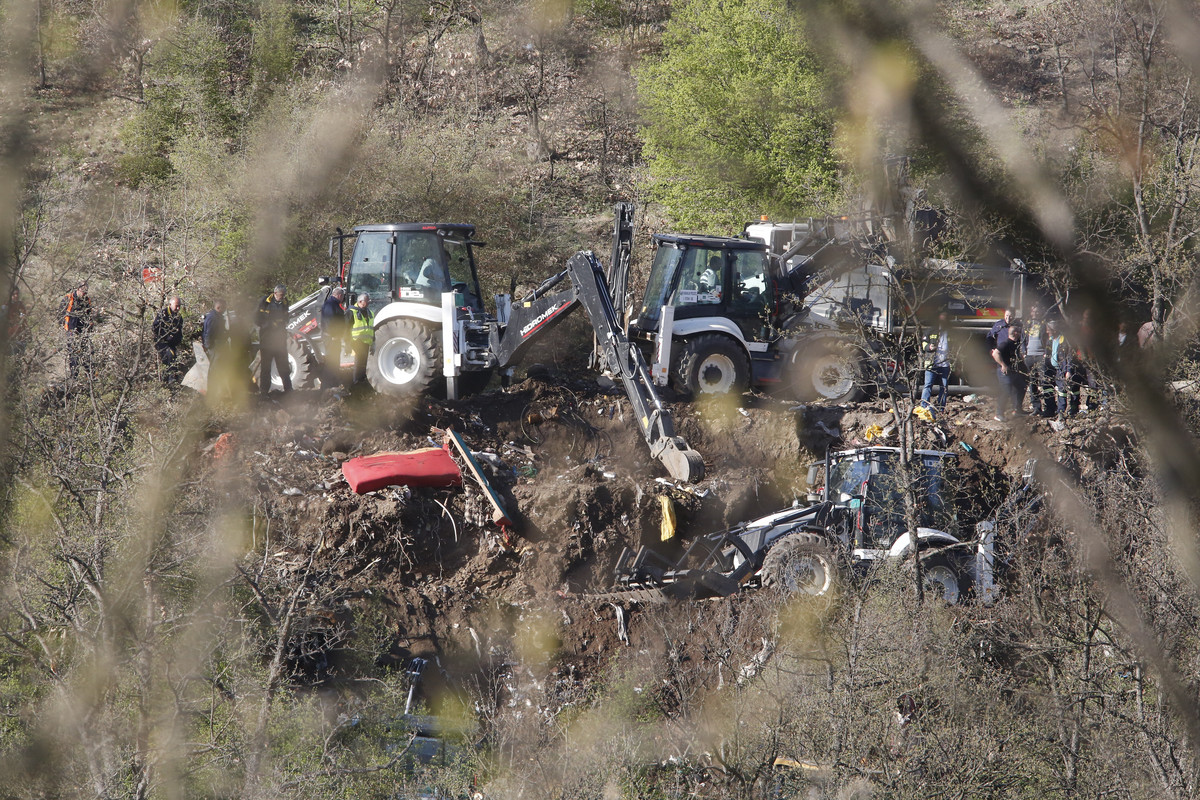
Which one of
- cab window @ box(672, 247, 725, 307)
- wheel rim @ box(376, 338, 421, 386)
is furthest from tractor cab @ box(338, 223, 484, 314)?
cab window @ box(672, 247, 725, 307)

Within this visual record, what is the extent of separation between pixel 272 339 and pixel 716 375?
6056mm

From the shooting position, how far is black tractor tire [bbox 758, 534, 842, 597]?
10562 millimetres

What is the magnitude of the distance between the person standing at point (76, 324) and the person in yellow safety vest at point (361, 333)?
5.03m

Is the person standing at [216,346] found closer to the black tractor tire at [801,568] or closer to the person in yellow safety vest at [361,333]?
the person in yellow safety vest at [361,333]

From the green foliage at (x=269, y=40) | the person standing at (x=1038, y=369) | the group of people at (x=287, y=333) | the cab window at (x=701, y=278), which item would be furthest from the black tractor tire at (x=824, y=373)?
the green foliage at (x=269, y=40)

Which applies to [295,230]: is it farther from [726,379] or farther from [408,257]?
[726,379]

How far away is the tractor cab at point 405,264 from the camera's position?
46.5 ft

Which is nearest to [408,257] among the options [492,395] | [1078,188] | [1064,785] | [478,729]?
[492,395]

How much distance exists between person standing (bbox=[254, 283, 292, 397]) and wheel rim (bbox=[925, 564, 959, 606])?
826 centimetres

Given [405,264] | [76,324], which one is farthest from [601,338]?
[76,324]

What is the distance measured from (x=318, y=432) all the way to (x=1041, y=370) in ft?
29.5

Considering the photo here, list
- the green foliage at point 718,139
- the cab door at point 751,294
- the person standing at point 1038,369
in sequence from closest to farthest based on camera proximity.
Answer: the person standing at point 1038,369 < the cab door at point 751,294 < the green foliage at point 718,139

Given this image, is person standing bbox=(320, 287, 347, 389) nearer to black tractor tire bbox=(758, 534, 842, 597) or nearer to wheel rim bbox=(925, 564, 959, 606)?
black tractor tire bbox=(758, 534, 842, 597)

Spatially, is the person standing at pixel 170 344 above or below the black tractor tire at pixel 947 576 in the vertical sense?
above
